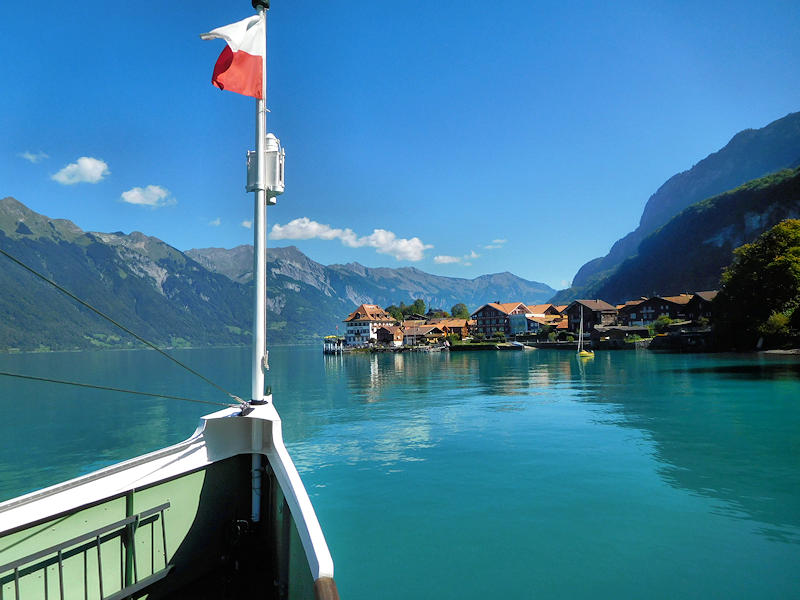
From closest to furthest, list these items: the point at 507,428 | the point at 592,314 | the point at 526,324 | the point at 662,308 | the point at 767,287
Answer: the point at 507,428 < the point at 767,287 < the point at 662,308 < the point at 592,314 < the point at 526,324

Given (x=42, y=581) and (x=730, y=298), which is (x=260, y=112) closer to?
(x=42, y=581)

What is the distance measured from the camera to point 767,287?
214 feet

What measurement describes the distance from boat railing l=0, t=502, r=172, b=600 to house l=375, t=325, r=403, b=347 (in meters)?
134

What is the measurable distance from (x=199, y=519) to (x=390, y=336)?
136628 millimetres

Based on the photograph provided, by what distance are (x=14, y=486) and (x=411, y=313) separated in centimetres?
16781

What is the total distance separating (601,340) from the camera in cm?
10938

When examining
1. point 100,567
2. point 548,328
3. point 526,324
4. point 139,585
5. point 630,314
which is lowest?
point 139,585

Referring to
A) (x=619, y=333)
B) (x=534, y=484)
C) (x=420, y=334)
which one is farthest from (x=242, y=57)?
(x=420, y=334)

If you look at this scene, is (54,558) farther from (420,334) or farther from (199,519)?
(420,334)

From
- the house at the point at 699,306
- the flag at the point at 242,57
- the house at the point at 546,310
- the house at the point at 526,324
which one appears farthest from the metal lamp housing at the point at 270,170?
the house at the point at 546,310

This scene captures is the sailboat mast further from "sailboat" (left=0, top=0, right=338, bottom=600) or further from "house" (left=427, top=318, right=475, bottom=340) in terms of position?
"house" (left=427, top=318, right=475, bottom=340)

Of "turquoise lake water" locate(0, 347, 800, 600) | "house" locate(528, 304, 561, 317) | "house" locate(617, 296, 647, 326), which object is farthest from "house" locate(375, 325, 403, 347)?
"turquoise lake water" locate(0, 347, 800, 600)

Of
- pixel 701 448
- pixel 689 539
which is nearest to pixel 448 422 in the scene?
pixel 701 448

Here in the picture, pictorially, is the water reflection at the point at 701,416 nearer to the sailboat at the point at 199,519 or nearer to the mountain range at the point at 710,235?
the sailboat at the point at 199,519
